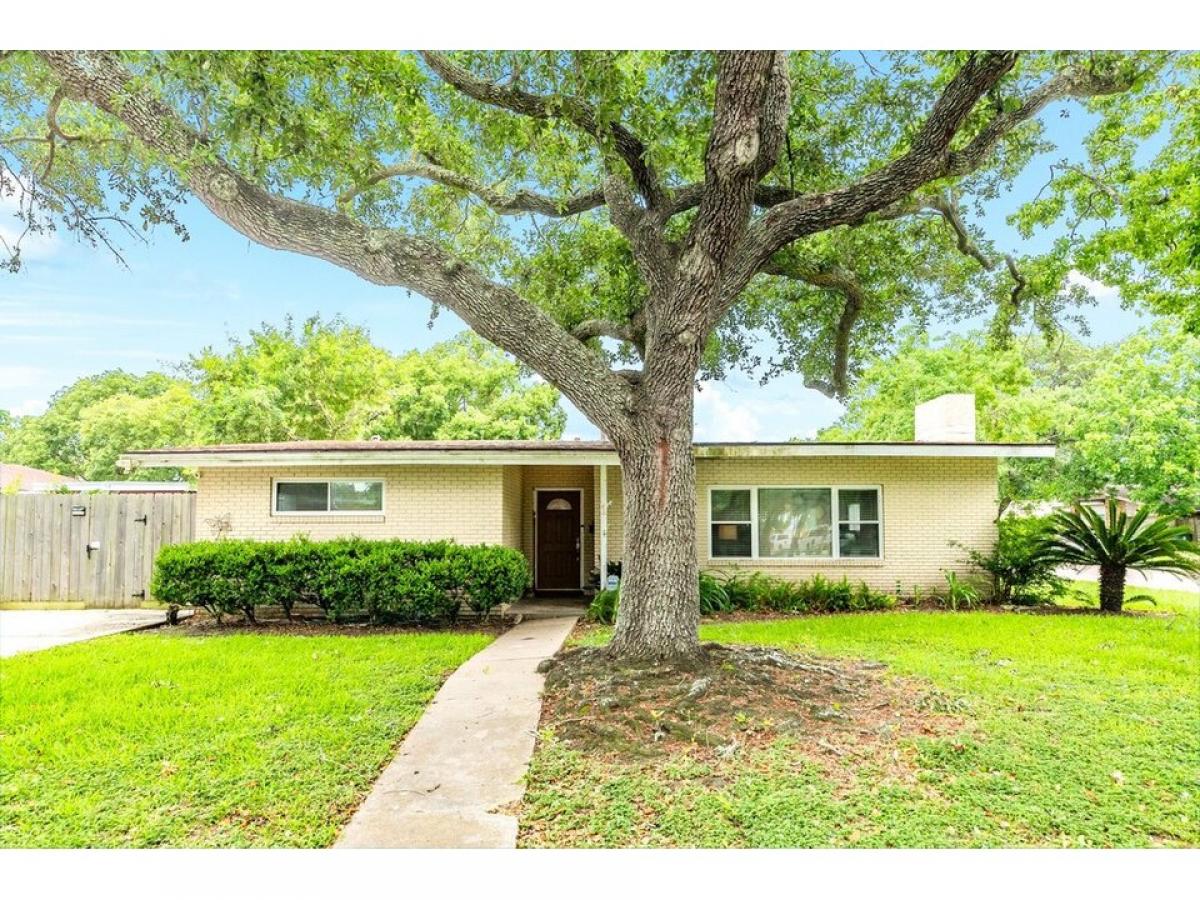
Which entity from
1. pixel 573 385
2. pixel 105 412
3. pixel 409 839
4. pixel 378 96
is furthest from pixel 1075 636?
pixel 105 412

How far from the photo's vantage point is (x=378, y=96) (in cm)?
594

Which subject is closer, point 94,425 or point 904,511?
point 904,511

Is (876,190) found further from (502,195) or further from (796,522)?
(796,522)

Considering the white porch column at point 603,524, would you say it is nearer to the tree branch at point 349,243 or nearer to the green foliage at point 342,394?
the tree branch at point 349,243

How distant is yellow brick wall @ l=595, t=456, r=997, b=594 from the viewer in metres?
10.8

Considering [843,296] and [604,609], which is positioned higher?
[843,296]

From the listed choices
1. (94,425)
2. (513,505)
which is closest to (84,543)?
(513,505)

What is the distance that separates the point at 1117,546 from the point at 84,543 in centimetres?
1530

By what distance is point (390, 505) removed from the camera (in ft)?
33.5

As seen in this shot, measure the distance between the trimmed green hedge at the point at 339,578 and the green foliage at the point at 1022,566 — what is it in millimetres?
7495

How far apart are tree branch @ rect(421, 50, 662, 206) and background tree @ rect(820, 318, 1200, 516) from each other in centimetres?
1194

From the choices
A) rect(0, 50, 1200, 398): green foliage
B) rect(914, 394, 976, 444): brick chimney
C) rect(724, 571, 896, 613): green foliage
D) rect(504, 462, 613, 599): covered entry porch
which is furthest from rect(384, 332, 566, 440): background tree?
rect(724, 571, 896, 613): green foliage

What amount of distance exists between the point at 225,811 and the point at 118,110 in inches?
179

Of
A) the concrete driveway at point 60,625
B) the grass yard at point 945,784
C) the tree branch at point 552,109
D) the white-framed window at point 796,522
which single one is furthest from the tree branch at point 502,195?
the concrete driveway at point 60,625
